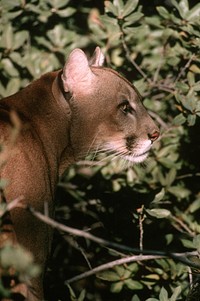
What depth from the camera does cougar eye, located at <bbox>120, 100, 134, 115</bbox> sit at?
4156 millimetres

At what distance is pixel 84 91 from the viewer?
13.3ft

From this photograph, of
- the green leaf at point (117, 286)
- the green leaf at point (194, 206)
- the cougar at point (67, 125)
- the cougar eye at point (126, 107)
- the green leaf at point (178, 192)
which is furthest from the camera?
the green leaf at point (178, 192)

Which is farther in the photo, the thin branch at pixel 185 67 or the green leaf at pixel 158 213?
the thin branch at pixel 185 67

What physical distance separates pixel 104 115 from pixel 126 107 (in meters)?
0.18

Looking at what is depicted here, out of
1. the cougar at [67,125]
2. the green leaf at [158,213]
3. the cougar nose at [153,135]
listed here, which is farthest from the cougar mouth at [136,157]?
the green leaf at [158,213]

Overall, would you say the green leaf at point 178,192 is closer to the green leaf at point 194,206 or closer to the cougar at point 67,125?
the green leaf at point 194,206

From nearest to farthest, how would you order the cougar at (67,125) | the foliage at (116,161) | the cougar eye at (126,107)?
the cougar at (67,125)
the cougar eye at (126,107)
the foliage at (116,161)

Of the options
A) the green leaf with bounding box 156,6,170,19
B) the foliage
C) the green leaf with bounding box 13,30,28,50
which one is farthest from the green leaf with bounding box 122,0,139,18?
the green leaf with bounding box 13,30,28,50

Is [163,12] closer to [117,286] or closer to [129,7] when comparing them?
[129,7]

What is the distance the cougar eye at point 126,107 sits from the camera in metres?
4.16

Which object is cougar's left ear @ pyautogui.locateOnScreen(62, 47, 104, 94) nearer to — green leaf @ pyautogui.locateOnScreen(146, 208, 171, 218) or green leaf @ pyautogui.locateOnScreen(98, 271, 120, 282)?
green leaf @ pyautogui.locateOnScreen(146, 208, 171, 218)

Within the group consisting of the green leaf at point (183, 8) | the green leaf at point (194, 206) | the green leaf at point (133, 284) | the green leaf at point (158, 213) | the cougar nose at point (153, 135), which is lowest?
the green leaf at point (194, 206)

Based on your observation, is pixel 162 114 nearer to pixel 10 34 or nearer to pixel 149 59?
pixel 149 59

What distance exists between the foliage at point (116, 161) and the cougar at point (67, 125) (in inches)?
15.6
